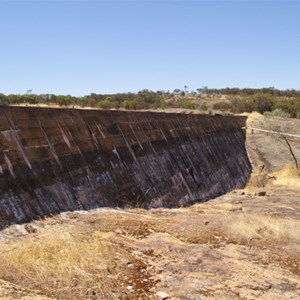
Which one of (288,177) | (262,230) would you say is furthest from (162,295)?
(288,177)

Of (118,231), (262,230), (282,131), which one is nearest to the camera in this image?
(118,231)

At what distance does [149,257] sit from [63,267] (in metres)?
1.80

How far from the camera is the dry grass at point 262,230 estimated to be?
373 inches

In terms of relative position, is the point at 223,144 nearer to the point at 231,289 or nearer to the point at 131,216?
the point at 131,216

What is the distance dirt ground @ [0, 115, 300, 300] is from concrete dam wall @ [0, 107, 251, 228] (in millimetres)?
767

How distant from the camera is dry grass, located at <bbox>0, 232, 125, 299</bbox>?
17.7 ft

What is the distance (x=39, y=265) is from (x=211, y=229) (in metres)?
4.88

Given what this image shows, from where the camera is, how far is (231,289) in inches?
243

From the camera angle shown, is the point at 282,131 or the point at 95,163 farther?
the point at 282,131

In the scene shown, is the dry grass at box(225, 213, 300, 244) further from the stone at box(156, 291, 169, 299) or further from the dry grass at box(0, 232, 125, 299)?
the stone at box(156, 291, 169, 299)

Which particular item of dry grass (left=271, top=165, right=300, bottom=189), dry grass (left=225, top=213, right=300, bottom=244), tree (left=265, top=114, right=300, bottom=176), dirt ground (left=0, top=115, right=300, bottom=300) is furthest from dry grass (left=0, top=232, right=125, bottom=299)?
tree (left=265, top=114, right=300, bottom=176)

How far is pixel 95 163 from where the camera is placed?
11.9m

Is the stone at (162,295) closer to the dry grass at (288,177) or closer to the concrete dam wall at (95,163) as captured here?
the concrete dam wall at (95,163)

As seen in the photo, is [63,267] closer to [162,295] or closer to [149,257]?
[162,295]
